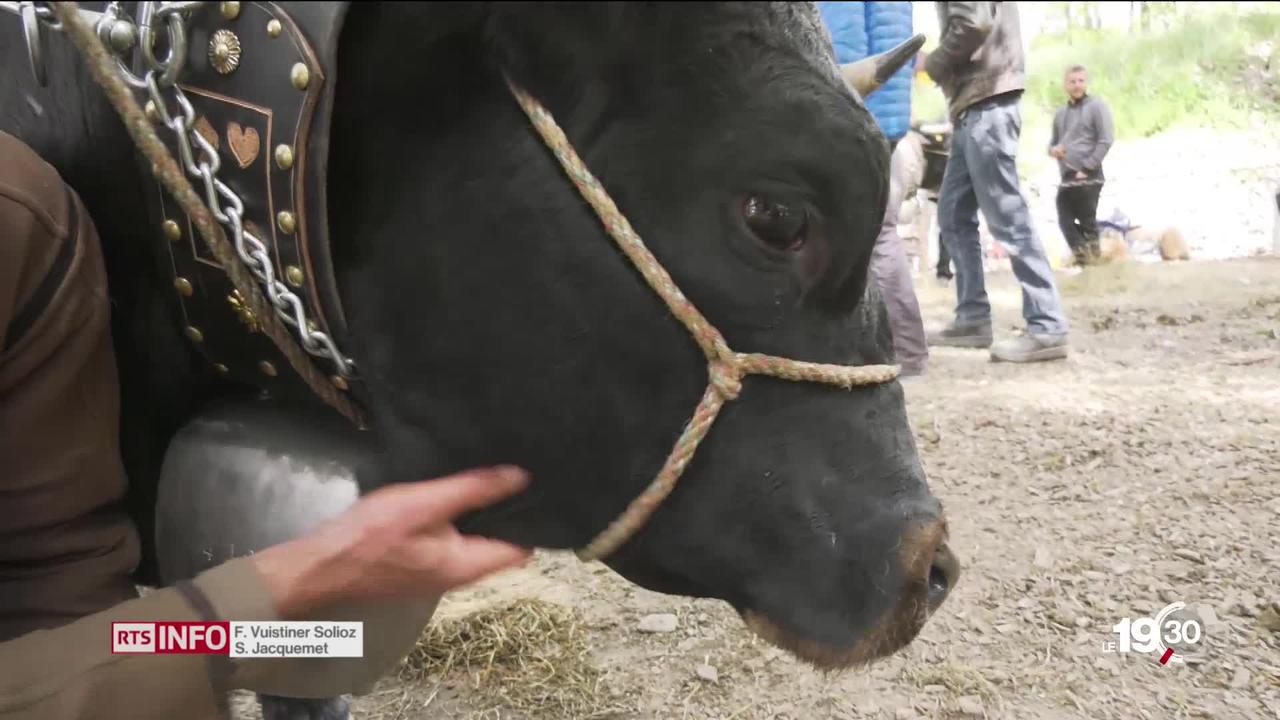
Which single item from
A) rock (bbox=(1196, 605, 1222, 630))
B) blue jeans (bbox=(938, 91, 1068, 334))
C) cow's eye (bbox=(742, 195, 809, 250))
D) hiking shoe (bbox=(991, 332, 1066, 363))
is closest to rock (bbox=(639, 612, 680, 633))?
rock (bbox=(1196, 605, 1222, 630))

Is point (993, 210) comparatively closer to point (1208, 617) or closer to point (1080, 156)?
point (1080, 156)

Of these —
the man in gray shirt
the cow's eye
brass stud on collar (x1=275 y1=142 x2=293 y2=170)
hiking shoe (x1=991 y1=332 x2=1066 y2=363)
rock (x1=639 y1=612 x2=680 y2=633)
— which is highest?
brass stud on collar (x1=275 y1=142 x2=293 y2=170)

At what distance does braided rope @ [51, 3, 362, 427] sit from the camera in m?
0.56

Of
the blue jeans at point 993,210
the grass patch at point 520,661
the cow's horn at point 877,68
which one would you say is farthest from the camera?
the blue jeans at point 993,210

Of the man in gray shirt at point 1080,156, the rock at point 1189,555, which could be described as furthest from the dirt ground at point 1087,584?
the man in gray shirt at point 1080,156

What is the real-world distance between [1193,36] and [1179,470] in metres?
0.93

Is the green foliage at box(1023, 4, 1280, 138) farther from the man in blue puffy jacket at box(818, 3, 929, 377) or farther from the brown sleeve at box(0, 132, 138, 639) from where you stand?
the brown sleeve at box(0, 132, 138, 639)

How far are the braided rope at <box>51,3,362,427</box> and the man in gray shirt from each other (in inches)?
53.5

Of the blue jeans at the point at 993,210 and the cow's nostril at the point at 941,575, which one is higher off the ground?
the cow's nostril at the point at 941,575

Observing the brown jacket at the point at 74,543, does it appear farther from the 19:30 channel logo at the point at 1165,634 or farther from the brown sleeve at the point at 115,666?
the 19:30 channel logo at the point at 1165,634

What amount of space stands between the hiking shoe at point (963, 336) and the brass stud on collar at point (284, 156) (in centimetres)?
287

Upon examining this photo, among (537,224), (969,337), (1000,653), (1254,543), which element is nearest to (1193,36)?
(1254,543)

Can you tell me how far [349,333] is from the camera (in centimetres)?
64

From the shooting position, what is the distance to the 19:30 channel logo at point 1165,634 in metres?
1.40
